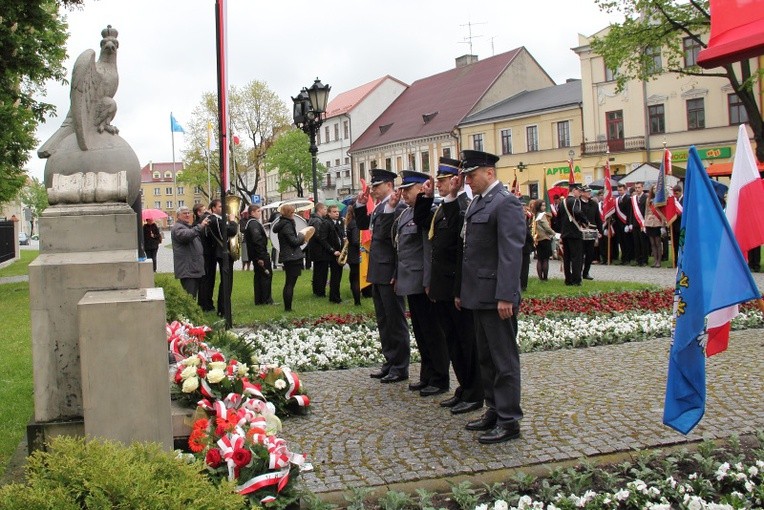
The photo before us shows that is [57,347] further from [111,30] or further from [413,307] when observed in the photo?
[413,307]

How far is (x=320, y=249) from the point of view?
15898 millimetres

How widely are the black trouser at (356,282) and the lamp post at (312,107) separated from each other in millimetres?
2757

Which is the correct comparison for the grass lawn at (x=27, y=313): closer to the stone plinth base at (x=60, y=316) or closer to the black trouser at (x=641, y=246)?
the stone plinth base at (x=60, y=316)

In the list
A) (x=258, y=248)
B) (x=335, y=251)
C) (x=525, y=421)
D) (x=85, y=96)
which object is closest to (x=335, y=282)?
(x=335, y=251)

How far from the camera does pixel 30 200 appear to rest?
4311 inches

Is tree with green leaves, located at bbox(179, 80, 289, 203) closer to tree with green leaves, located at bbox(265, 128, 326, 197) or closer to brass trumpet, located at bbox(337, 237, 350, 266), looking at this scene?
tree with green leaves, located at bbox(265, 128, 326, 197)

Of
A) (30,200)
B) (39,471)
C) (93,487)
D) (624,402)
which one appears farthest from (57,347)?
(30,200)

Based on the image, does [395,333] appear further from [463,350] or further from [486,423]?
[486,423]

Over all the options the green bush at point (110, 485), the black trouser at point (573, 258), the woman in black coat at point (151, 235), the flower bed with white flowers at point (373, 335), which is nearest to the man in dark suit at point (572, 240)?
the black trouser at point (573, 258)

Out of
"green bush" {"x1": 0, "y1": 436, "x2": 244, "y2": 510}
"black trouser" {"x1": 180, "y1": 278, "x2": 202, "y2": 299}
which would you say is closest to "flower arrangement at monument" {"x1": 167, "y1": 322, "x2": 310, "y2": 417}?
"green bush" {"x1": 0, "y1": 436, "x2": 244, "y2": 510}

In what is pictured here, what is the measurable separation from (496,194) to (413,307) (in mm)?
1998

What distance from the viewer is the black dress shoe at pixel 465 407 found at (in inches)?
270

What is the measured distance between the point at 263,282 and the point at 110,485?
1226cm

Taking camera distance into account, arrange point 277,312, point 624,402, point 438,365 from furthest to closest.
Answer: point 277,312 → point 438,365 → point 624,402
